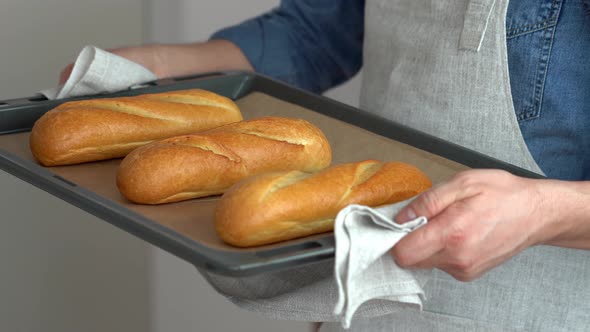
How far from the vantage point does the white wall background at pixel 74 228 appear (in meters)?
1.58

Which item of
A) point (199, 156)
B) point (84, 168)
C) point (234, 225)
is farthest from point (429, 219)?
point (84, 168)

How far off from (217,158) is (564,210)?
13.8 inches

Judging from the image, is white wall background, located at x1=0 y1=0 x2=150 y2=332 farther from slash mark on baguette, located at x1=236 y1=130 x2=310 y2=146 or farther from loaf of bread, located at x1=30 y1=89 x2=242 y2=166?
slash mark on baguette, located at x1=236 y1=130 x2=310 y2=146

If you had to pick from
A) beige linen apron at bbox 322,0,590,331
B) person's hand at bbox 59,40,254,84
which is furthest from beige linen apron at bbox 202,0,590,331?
person's hand at bbox 59,40,254,84

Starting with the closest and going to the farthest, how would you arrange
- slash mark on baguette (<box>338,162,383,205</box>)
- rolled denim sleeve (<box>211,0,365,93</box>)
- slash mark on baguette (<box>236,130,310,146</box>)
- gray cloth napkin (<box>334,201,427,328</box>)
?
1. gray cloth napkin (<box>334,201,427,328</box>)
2. slash mark on baguette (<box>338,162,383,205</box>)
3. slash mark on baguette (<box>236,130,310,146</box>)
4. rolled denim sleeve (<box>211,0,365,93</box>)

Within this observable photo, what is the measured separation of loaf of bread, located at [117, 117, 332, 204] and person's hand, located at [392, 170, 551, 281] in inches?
9.0

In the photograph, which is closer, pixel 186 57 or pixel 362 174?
pixel 362 174

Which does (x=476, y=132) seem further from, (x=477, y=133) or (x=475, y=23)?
(x=475, y=23)

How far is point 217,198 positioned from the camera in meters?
0.95

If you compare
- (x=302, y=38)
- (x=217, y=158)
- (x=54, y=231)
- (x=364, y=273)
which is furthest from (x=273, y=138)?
(x=54, y=231)

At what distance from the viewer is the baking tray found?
0.75 m

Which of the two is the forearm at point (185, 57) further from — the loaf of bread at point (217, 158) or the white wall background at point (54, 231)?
the white wall background at point (54, 231)

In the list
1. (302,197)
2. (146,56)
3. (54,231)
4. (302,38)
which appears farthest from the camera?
(54,231)

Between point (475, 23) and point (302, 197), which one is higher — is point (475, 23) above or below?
above
